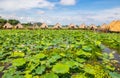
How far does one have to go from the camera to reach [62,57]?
200 inches

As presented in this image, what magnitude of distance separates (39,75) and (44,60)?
516 millimetres

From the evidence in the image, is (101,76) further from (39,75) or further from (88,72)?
(39,75)

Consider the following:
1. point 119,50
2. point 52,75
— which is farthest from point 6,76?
point 119,50

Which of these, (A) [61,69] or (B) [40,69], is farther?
(B) [40,69]

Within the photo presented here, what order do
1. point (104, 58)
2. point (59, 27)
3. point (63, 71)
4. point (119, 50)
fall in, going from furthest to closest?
1. point (59, 27)
2. point (119, 50)
3. point (104, 58)
4. point (63, 71)

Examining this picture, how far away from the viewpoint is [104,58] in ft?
22.0

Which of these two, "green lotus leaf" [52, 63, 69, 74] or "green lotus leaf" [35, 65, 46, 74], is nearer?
"green lotus leaf" [52, 63, 69, 74]

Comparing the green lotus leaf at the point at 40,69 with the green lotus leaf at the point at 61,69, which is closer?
the green lotus leaf at the point at 61,69

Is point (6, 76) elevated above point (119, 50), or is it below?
above

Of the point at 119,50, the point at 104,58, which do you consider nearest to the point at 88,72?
the point at 104,58

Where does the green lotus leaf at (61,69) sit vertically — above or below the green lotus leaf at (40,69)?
above

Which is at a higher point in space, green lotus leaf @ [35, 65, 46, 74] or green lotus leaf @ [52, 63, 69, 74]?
green lotus leaf @ [52, 63, 69, 74]

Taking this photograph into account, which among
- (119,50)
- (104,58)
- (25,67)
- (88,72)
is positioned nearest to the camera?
(88,72)

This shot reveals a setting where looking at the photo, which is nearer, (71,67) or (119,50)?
(71,67)
